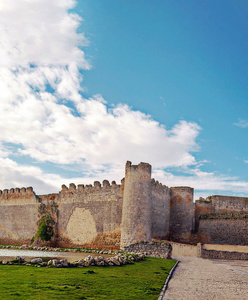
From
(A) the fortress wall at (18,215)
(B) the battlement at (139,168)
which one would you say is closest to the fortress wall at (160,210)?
(B) the battlement at (139,168)

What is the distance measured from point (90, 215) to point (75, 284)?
59.0ft

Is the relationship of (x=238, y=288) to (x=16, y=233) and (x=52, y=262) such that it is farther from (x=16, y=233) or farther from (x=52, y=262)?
(x=16, y=233)

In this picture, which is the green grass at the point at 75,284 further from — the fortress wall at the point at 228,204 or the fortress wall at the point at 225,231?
the fortress wall at the point at 228,204

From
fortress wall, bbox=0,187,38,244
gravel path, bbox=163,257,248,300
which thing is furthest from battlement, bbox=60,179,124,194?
gravel path, bbox=163,257,248,300

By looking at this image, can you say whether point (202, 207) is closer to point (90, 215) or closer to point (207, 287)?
point (90, 215)

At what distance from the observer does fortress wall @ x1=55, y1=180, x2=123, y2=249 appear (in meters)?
23.5

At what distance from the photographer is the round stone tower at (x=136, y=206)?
66.2ft

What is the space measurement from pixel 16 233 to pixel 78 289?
2684cm

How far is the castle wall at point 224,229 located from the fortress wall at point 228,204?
4215 millimetres

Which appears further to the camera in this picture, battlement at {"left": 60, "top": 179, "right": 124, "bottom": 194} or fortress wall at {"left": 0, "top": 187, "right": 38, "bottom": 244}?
fortress wall at {"left": 0, "top": 187, "right": 38, "bottom": 244}

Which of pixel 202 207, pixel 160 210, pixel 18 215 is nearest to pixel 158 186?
pixel 160 210

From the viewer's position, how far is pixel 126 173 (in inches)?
851

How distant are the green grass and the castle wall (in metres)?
15.4

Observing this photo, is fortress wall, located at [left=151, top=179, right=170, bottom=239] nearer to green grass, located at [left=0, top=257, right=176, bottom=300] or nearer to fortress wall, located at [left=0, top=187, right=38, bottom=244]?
fortress wall, located at [left=0, top=187, right=38, bottom=244]
